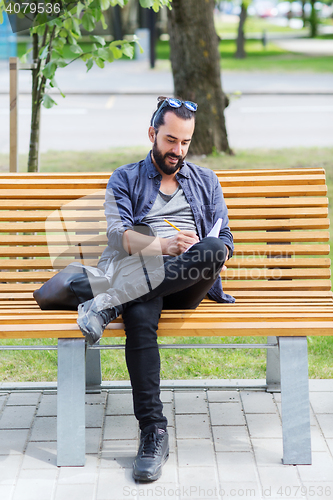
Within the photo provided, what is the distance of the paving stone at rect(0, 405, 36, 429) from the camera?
305 centimetres

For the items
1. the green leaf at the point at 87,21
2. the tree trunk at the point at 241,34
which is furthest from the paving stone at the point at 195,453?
the tree trunk at the point at 241,34

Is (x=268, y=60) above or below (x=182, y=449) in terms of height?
below

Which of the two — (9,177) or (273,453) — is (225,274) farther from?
(9,177)

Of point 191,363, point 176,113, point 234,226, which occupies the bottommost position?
point 191,363

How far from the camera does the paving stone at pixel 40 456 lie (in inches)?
107

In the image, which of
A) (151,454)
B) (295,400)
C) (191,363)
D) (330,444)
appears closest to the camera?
(151,454)

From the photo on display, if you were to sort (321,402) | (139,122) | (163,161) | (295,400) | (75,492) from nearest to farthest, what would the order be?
(75,492) → (295,400) → (163,161) → (321,402) → (139,122)

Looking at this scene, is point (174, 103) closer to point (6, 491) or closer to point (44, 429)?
point (44, 429)

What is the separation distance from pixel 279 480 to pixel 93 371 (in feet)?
3.96

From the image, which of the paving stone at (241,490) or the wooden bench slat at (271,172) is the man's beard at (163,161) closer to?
the wooden bench slat at (271,172)

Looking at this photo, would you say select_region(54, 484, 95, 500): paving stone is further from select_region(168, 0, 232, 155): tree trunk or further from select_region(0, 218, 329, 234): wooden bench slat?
select_region(168, 0, 232, 155): tree trunk

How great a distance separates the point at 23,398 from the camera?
130 inches

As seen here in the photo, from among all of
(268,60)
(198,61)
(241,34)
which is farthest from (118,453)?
(268,60)

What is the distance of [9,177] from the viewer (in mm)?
3531
